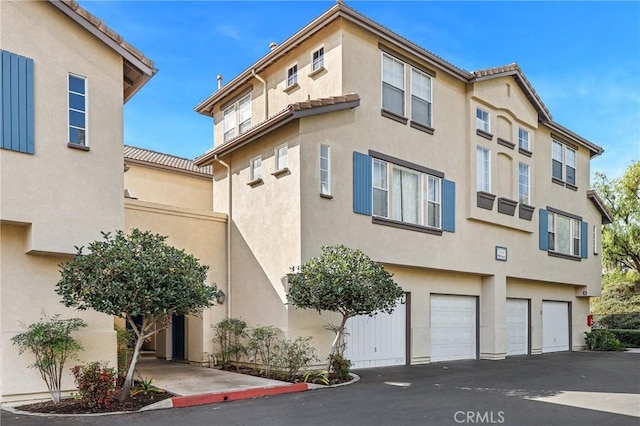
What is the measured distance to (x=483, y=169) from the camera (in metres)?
19.0

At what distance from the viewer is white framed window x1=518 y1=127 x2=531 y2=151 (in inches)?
826

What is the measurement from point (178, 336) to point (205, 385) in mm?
5315

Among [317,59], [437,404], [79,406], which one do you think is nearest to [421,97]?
[317,59]

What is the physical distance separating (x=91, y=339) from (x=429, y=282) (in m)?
10.6

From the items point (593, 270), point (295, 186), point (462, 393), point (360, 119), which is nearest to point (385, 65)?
point (360, 119)

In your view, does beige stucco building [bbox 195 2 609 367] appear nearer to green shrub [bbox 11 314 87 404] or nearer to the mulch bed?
the mulch bed

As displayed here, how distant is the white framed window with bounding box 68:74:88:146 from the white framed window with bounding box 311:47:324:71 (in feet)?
22.2

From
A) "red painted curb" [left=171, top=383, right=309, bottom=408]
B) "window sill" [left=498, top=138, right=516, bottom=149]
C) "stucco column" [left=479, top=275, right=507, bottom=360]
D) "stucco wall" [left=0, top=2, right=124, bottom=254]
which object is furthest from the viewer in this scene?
"window sill" [left=498, top=138, right=516, bottom=149]

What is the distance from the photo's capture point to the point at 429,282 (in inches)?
687

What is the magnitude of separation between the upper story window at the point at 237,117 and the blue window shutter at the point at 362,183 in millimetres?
5143

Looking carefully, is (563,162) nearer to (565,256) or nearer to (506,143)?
(565,256)

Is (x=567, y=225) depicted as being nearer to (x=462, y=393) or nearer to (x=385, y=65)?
(x=385, y=65)

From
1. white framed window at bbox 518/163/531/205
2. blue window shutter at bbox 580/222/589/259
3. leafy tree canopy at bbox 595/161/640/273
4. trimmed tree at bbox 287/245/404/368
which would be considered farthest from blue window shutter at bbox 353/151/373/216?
leafy tree canopy at bbox 595/161/640/273

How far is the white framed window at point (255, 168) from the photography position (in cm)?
1547
